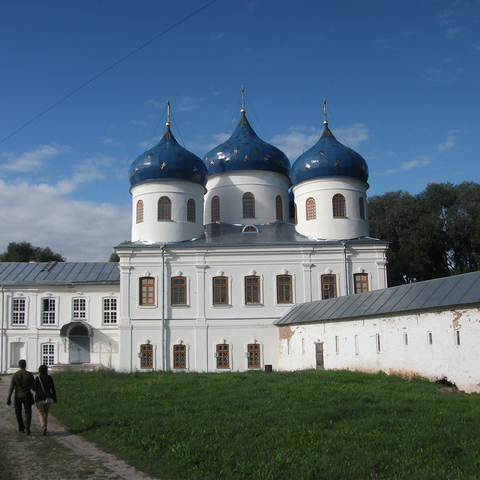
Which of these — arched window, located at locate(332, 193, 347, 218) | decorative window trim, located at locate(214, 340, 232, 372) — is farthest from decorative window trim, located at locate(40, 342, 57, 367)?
arched window, located at locate(332, 193, 347, 218)

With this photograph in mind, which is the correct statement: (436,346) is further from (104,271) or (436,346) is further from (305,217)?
(104,271)

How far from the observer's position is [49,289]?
2544 cm

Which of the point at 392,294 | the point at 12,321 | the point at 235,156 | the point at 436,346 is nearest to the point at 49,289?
the point at 12,321

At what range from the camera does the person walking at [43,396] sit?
8508 millimetres

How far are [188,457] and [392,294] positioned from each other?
10.8 m

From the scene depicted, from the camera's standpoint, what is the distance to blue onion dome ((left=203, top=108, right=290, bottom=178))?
2666 centimetres

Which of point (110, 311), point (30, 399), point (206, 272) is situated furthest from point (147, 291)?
point (30, 399)

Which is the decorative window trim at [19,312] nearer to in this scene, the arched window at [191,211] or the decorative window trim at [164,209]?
the decorative window trim at [164,209]

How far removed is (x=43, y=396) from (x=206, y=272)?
46.8ft

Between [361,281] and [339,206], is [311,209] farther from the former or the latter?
[361,281]

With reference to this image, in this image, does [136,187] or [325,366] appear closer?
[325,366]

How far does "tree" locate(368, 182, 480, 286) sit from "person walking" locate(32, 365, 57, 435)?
28507 mm

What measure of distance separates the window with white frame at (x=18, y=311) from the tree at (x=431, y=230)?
2221 cm

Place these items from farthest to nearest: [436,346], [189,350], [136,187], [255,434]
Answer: [136,187]
[189,350]
[436,346]
[255,434]
